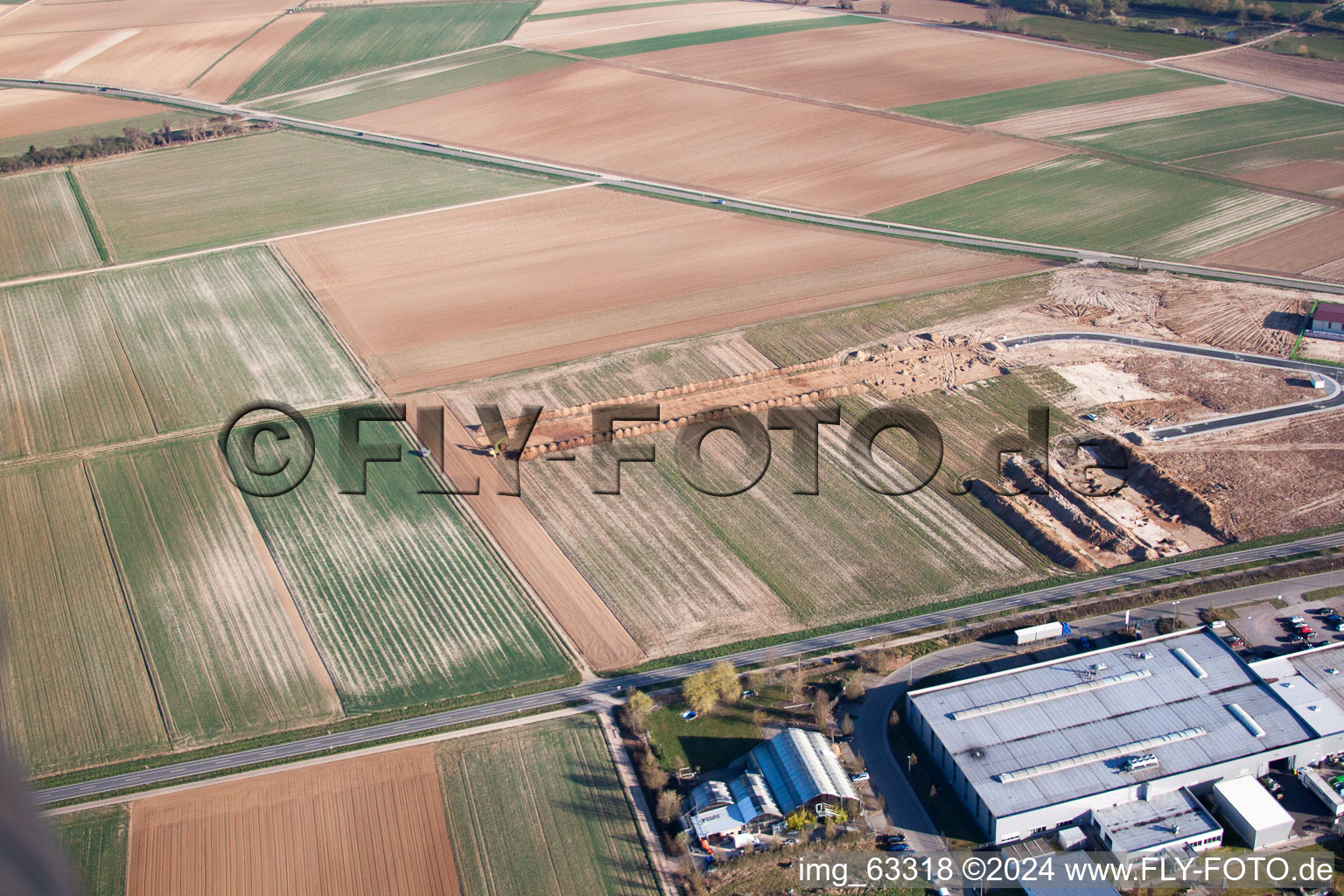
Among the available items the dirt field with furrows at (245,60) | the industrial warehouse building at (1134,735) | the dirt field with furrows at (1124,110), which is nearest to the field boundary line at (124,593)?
the industrial warehouse building at (1134,735)

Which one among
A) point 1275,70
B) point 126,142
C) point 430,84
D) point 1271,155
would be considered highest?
point 430,84

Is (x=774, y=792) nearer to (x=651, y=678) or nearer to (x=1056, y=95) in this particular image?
(x=651, y=678)

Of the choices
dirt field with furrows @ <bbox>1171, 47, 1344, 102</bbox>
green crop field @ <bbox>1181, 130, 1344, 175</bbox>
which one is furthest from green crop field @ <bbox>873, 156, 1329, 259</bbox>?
dirt field with furrows @ <bbox>1171, 47, 1344, 102</bbox>

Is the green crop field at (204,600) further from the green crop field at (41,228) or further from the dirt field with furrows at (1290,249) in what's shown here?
the dirt field with furrows at (1290,249)

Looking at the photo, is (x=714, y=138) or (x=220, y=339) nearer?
(x=220, y=339)

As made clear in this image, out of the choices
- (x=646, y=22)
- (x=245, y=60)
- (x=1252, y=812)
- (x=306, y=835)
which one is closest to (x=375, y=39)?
(x=245, y=60)

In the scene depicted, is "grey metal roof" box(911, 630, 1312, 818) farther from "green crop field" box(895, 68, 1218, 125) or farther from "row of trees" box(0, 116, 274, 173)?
"row of trees" box(0, 116, 274, 173)

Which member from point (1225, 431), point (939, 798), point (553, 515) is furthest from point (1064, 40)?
point (939, 798)

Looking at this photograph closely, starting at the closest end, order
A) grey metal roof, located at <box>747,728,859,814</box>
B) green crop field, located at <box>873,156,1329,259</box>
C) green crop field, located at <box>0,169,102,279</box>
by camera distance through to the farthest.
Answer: grey metal roof, located at <box>747,728,859,814</box>, green crop field, located at <box>873,156,1329,259</box>, green crop field, located at <box>0,169,102,279</box>
